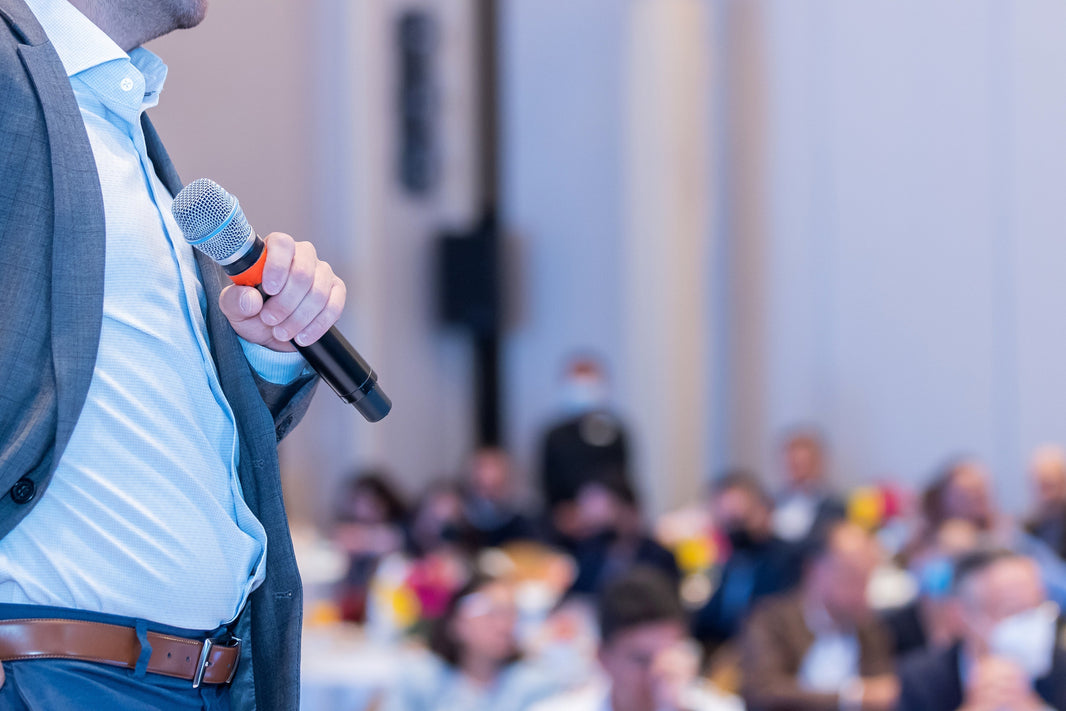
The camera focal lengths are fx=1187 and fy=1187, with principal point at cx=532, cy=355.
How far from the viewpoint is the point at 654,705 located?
3.16 meters

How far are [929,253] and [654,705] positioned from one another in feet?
16.6

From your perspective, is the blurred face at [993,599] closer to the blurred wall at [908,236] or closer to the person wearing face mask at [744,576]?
the person wearing face mask at [744,576]

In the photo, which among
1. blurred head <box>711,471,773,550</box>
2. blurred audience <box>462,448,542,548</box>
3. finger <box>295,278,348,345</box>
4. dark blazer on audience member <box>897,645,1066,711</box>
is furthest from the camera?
blurred audience <box>462,448,542,548</box>

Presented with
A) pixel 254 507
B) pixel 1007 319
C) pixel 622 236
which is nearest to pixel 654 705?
pixel 254 507

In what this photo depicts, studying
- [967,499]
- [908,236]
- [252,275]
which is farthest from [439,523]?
[252,275]

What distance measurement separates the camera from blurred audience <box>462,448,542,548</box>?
6.81m

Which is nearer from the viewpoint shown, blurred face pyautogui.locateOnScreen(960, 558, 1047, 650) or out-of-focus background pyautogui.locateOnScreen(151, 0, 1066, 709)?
blurred face pyautogui.locateOnScreen(960, 558, 1047, 650)

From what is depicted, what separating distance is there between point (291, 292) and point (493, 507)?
20.5 feet

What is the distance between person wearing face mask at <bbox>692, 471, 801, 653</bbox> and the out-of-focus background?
0.41ft

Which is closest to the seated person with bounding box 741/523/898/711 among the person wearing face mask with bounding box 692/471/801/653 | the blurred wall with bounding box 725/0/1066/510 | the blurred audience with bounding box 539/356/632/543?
the person wearing face mask with bounding box 692/471/801/653

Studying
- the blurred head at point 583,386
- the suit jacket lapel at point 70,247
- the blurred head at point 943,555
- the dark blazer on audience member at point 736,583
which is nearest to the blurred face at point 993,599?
the blurred head at point 943,555

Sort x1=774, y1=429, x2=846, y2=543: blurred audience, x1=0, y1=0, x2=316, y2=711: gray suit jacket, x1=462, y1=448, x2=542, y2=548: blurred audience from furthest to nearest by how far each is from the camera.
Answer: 1. x1=462, y1=448, x2=542, y2=548: blurred audience
2. x1=774, y1=429, x2=846, y2=543: blurred audience
3. x1=0, y1=0, x2=316, y2=711: gray suit jacket

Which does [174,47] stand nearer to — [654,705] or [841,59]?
[654,705]

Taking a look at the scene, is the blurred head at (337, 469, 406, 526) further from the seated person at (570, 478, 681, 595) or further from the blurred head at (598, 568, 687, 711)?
the blurred head at (598, 568, 687, 711)
